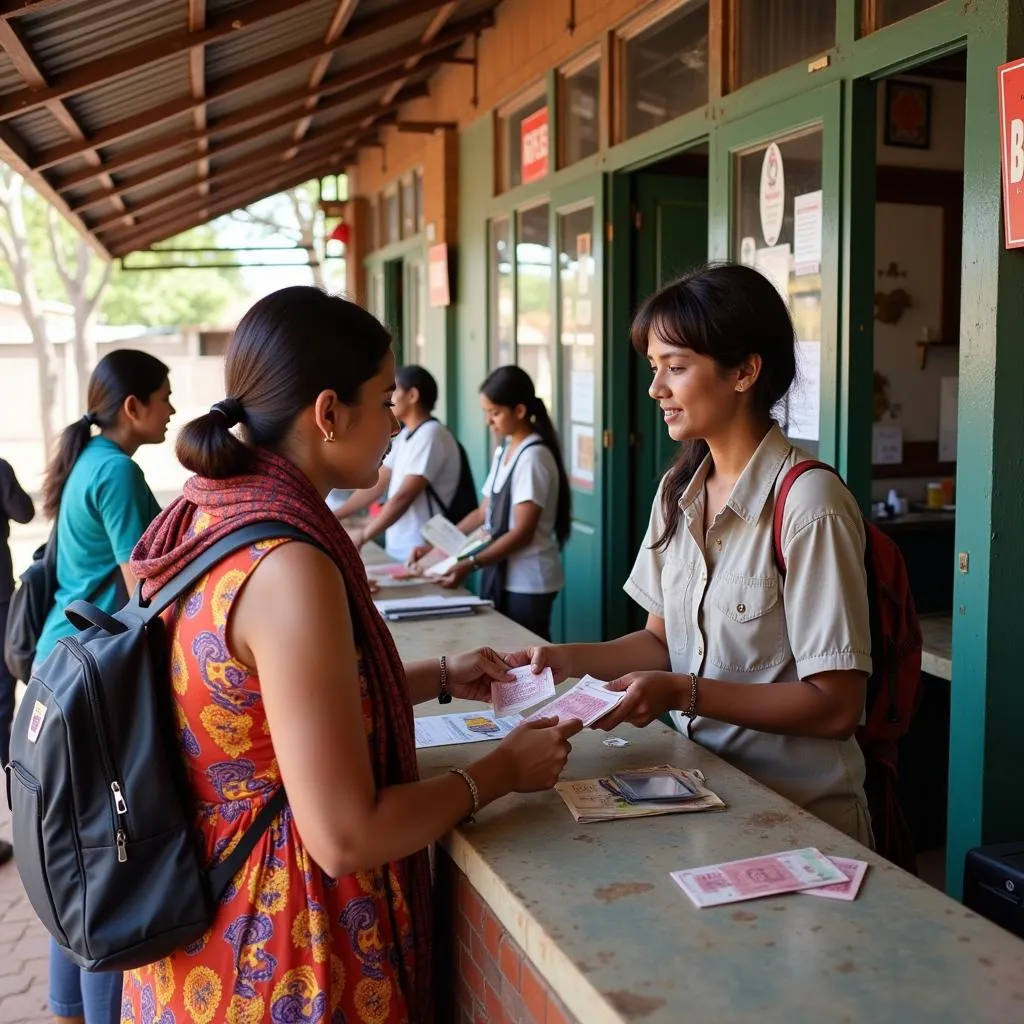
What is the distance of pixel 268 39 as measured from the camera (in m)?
5.30

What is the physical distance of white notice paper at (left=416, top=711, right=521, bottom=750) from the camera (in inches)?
78.7

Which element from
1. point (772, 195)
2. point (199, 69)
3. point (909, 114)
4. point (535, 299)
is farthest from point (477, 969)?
point (535, 299)

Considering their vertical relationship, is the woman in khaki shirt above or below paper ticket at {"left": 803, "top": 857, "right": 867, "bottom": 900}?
above

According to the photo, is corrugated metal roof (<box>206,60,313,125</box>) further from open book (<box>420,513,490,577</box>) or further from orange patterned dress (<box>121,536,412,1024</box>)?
orange patterned dress (<box>121,536,412,1024</box>)

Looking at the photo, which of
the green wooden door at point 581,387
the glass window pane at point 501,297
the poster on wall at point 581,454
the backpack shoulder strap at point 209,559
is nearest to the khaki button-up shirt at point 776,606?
the backpack shoulder strap at point 209,559

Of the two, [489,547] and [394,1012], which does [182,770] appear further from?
[489,547]

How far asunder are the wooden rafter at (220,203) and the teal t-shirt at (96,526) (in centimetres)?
708

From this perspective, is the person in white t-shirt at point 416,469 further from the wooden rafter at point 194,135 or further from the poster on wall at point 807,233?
the wooden rafter at point 194,135

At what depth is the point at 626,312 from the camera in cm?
499

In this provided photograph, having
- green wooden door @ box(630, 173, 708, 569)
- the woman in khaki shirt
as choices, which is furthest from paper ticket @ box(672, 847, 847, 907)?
green wooden door @ box(630, 173, 708, 569)

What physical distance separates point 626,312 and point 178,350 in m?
18.3

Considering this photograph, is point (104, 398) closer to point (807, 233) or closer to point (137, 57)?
point (137, 57)

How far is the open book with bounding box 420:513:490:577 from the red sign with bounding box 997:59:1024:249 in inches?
83.4

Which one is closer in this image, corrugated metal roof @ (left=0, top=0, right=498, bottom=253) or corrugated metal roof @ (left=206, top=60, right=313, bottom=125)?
corrugated metal roof @ (left=0, top=0, right=498, bottom=253)
